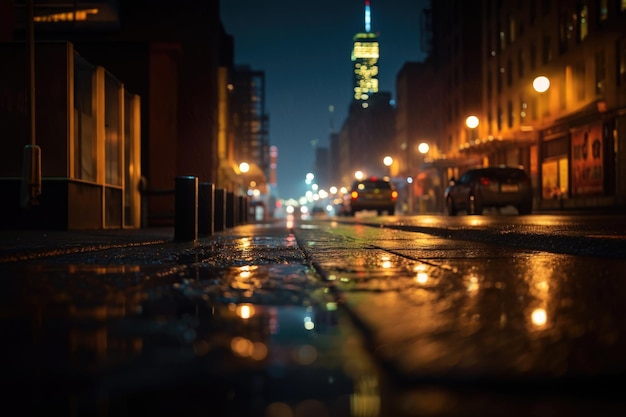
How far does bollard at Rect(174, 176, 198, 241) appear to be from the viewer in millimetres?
8344

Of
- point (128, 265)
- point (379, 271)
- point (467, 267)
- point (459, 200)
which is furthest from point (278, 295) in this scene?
point (459, 200)

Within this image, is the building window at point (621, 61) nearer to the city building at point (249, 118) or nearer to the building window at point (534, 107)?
the building window at point (534, 107)

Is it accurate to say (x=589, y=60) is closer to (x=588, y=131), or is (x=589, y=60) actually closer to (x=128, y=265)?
(x=588, y=131)

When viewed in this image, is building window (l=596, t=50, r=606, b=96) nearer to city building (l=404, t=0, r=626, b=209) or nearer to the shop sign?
city building (l=404, t=0, r=626, b=209)

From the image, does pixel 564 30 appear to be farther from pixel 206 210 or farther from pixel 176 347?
pixel 176 347

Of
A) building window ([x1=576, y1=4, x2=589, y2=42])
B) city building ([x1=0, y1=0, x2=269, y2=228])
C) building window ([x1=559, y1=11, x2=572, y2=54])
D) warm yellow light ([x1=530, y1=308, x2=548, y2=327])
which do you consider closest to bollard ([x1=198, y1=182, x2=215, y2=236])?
city building ([x1=0, y1=0, x2=269, y2=228])

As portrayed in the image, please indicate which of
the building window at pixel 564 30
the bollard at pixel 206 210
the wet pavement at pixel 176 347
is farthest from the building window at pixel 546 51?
the wet pavement at pixel 176 347

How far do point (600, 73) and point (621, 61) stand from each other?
2.10 metres

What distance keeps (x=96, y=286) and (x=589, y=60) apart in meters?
32.6

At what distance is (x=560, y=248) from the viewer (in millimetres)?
5387

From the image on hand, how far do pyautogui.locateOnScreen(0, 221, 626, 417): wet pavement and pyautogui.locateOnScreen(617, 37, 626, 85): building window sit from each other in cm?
2799

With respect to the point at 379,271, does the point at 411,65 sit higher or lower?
higher

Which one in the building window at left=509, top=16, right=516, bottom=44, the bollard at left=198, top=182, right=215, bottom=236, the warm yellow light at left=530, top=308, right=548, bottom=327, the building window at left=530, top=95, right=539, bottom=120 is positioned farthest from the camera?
the building window at left=509, top=16, right=516, bottom=44

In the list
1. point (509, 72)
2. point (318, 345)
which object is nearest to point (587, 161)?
point (509, 72)
